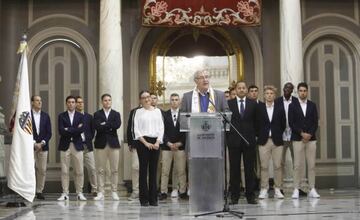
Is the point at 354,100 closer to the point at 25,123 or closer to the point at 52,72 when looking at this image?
the point at 52,72

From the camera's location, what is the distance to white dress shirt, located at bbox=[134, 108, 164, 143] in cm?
1022

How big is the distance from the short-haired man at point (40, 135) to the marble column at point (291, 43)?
491 cm

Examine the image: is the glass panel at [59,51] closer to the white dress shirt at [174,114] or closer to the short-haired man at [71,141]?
the short-haired man at [71,141]

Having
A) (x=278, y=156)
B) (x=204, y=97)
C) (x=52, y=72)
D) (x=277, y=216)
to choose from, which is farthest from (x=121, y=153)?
(x=277, y=216)

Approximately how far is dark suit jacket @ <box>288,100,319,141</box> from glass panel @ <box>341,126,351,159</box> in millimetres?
3320

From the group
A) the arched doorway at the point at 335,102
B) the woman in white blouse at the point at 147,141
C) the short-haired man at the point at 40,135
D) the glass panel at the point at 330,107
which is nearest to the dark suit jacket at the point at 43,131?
the short-haired man at the point at 40,135

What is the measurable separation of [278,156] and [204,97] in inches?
131

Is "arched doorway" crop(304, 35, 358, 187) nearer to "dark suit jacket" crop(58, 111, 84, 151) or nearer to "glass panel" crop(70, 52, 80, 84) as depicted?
"glass panel" crop(70, 52, 80, 84)

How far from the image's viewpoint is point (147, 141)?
10.3 m

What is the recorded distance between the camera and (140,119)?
10.2 m

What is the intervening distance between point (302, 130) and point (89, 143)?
397 centimetres

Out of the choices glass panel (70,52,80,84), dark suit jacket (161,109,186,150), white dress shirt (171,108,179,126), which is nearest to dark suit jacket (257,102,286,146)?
dark suit jacket (161,109,186,150)

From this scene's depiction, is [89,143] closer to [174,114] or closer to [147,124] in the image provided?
[174,114]

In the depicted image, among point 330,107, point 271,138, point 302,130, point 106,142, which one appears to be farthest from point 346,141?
point 106,142
